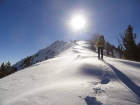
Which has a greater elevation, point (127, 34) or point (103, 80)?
point (127, 34)

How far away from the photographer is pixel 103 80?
531 cm

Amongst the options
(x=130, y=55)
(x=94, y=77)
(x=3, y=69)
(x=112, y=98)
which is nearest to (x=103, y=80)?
(x=94, y=77)

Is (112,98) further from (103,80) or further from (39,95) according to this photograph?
(39,95)

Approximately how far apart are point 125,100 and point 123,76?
2630 mm

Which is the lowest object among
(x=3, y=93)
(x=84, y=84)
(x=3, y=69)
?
(x=3, y=69)

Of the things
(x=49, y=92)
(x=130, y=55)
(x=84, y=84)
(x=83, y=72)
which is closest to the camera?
(x=49, y=92)

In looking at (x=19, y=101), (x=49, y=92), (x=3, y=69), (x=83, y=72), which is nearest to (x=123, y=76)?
(x=83, y=72)

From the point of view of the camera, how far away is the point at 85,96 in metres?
3.79

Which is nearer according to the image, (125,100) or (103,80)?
(125,100)

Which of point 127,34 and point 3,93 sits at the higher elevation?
point 127,34

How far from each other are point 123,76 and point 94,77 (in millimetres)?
1478

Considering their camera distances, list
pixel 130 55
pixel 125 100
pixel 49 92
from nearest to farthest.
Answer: pixel 125 100 < pixel 49 92 < pixel 130 55

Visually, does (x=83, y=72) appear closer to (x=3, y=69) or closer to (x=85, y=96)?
(x=85, y=96)

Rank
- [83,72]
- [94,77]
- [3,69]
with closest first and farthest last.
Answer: [94,77]
[83,72]
[3,69]
